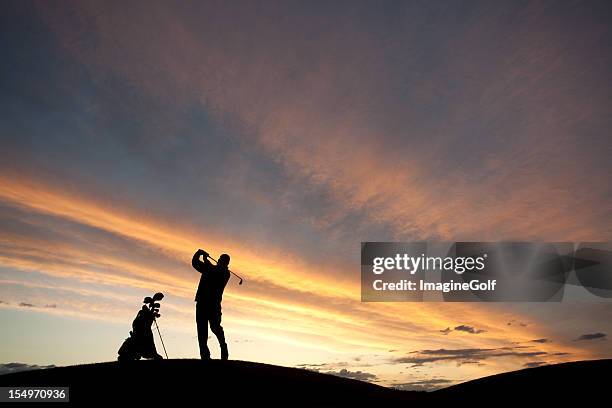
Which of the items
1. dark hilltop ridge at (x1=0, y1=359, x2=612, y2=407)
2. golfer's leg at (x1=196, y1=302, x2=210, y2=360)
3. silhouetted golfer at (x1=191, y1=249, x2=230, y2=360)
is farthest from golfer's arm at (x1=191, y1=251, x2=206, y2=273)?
dark hilltop ridge at (x1=0, y1=359, x2=612, y2=407)

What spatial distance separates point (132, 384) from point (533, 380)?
996 centimetres

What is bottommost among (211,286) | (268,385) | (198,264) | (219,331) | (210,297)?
(268,385)

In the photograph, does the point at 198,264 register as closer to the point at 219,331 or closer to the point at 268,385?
the point at 219,331

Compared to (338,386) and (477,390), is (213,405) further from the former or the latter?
(477,390)

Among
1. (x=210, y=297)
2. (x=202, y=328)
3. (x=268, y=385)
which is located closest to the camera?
(x=268, y=385)

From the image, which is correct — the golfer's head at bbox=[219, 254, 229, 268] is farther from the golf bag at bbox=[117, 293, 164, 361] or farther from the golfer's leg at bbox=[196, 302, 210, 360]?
the golf bag at bbox=[117, 293, 164, 361]

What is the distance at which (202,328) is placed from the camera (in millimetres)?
13078

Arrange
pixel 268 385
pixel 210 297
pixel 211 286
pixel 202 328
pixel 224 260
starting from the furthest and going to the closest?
pixel 224 260, pixel 211 286, pixel 210 297, pixel 202 328, pixel 268 385

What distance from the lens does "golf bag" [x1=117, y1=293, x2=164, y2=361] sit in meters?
14.8

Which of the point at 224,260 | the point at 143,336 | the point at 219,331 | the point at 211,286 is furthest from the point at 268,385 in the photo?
the point at 143,336

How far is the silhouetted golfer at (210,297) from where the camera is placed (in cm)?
1312

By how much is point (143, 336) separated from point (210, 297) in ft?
11.1

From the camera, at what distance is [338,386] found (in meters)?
12.4

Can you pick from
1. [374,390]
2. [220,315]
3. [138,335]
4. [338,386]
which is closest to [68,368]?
[138,335]
